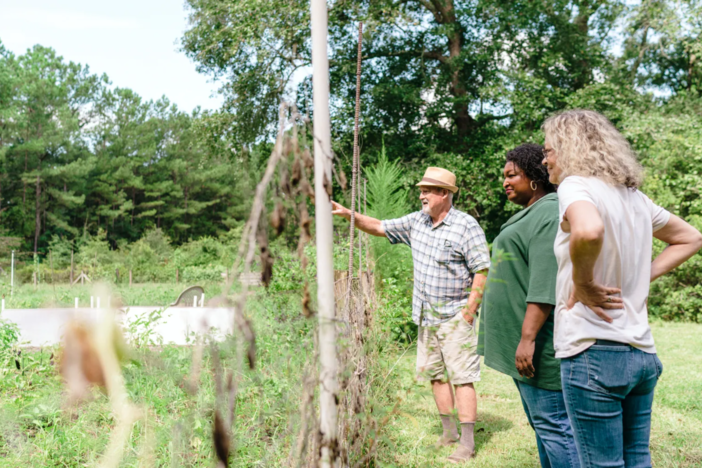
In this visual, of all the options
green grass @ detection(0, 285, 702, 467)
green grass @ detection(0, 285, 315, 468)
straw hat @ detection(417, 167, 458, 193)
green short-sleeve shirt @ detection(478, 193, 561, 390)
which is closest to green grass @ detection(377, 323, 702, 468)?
green grass @ detection(0, 285, 702, 467)

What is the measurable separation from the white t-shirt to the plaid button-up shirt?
153cm

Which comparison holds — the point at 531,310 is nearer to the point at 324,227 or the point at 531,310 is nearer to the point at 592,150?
the point at 592,150

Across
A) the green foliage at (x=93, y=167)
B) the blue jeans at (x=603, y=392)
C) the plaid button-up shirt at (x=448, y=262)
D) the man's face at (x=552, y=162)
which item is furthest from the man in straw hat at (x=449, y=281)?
the green foliage at (x=93, y=167)

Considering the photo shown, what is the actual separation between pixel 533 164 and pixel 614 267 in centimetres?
89

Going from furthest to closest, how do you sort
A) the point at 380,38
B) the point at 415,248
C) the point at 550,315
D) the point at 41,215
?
the point at 41,215, the point at 380,38, the point at 415,248, the point at 550,315

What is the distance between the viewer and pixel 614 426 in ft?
5.33

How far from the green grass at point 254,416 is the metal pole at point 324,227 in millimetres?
527

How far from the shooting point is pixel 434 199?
136 inches

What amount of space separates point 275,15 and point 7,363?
9.63 meters

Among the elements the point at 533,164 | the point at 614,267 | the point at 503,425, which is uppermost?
the point at 533,164

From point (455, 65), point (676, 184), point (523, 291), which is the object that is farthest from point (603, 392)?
point (455, 65)

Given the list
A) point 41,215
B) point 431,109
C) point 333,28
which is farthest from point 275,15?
point 41,215

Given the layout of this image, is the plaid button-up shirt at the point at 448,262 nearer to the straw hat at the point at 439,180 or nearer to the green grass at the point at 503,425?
the straw hat at the point at 439,180

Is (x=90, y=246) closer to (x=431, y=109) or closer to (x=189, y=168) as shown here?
(x=189, y=168)
